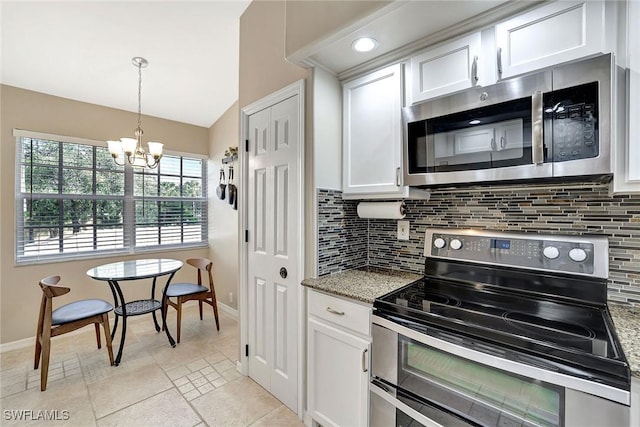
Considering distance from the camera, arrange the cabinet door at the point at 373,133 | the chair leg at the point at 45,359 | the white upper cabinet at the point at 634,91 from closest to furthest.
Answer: the white upper cabinet at the point at 634,91 < the cabinet door at the point at 373,133 < the chair leg at the point at 45,359

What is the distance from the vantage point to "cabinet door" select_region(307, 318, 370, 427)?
1.42 metres

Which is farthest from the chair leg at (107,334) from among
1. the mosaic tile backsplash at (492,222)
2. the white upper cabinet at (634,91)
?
the white upper cabinet at (634,91)

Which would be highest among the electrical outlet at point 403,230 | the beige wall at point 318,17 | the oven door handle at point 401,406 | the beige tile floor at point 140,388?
the beige wall at point 318,17

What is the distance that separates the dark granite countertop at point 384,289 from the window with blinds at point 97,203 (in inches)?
112

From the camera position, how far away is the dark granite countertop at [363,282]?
1.47 meters

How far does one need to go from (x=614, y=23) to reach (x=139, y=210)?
426cm

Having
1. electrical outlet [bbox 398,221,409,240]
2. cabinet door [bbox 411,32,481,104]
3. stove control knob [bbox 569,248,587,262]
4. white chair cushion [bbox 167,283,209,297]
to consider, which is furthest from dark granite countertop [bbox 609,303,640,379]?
white chair cushion [bbox 167,283,209,297]

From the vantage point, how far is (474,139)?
1352 mm

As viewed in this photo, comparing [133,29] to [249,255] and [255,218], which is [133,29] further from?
[249,255]

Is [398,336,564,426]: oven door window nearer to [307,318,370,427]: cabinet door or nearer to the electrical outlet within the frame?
[307,318,370,427]: cabinet door

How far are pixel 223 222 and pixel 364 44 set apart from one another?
2.89 meters

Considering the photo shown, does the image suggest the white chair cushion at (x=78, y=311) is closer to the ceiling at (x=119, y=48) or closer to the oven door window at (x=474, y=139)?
the ceiling at (x=119, y=48)

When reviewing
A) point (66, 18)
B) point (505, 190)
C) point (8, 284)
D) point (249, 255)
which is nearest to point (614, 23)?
point (505, 190)

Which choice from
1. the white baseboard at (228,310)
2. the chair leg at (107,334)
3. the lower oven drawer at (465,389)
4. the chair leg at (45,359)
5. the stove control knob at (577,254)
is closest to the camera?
the lower oven drawer at (465,389)
